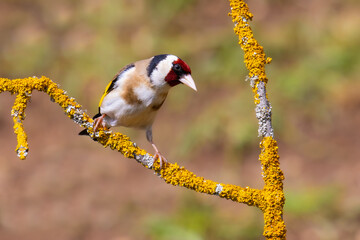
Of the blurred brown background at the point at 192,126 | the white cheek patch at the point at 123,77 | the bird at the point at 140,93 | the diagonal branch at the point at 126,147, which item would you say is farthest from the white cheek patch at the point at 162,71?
the blurred brown background at the point at 192,126

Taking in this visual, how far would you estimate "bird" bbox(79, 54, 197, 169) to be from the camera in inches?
98.3

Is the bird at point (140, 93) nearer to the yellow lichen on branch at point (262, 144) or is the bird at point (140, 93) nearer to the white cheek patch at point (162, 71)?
the white cheek patch at point (162, 71)

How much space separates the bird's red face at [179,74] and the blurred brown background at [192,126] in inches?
71.8

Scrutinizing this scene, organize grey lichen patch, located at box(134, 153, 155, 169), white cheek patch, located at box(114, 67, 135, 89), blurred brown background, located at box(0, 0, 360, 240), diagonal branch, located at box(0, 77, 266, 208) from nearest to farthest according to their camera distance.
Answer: diagonal branch, located at box(0, 77, 266, 208), grey lichen patch, located at box(134, 153, 155, 169), white cheek patch, located at box(114, 67, 135, 89), blurred brown background, located at box(0, 0, 360, 240)

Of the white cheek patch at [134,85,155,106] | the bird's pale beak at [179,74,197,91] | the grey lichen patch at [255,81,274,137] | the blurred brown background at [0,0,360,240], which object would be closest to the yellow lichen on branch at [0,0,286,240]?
the grey lichen patch at [255,81,274,137]

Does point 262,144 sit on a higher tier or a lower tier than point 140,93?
lower

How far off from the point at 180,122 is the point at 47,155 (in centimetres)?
126

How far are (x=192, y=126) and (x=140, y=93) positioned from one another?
123 inches

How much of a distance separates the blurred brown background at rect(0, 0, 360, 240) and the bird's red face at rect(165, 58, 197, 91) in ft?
5.98

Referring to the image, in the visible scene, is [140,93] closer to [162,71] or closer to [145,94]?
[145,94]

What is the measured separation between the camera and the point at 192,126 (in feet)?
18.7

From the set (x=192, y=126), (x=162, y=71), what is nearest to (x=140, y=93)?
(x=162, y=71)

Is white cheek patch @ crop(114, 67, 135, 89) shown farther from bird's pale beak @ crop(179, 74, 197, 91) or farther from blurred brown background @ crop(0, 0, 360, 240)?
blurred brown background @ crop(0, 0, 360, 240)

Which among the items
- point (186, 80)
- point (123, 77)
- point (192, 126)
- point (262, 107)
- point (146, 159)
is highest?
point (192, 126)
